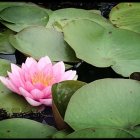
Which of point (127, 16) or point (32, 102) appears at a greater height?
point (127, 16)

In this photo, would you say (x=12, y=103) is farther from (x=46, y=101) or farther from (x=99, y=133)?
(x=99, y=133)

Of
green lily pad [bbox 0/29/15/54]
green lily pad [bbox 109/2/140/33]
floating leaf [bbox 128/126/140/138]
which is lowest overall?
floating leaf [bbox 128/126/140/138]

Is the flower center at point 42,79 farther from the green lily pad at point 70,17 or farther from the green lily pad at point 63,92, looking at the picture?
the green lily pad at point 70,17

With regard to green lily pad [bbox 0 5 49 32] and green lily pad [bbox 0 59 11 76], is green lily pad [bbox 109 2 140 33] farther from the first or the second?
green lily pad [bbox 0 59 11 76]

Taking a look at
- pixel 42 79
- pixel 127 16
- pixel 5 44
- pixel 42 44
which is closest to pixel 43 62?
pixel 42 79

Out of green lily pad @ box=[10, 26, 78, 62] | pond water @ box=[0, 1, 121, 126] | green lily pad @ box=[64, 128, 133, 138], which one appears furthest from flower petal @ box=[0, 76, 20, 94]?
green lily pad @ box=[64, 128, 133, 138]

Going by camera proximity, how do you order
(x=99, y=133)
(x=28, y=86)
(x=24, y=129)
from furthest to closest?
1. (x=28, y=86)
2. (x=24, y=129)
3. (x=99, y=133)

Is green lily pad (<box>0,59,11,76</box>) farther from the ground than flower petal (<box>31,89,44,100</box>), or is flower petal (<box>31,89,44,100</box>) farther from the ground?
green lily pad (<box>0,59,11,76</box>)
